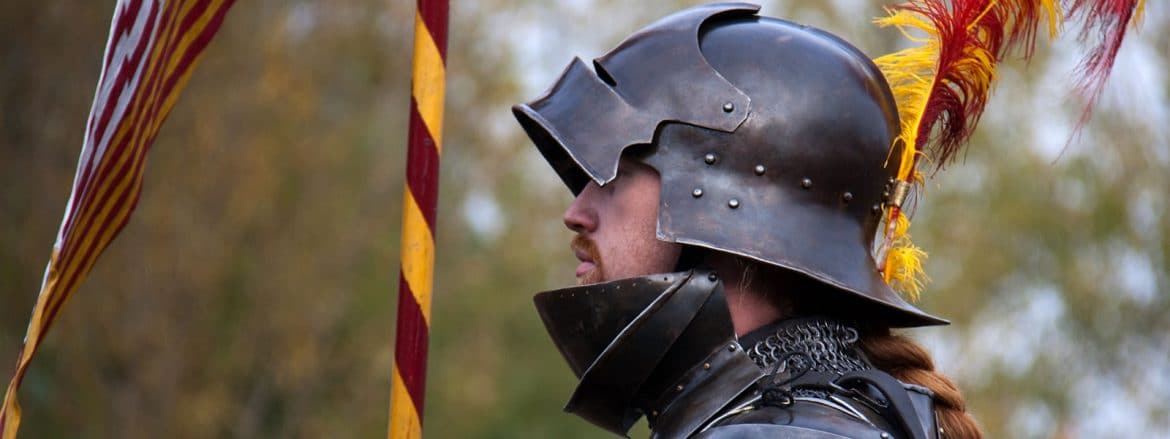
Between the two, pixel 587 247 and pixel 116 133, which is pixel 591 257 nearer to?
pixel 587 247

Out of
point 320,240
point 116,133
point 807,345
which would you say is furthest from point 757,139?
point 320,240

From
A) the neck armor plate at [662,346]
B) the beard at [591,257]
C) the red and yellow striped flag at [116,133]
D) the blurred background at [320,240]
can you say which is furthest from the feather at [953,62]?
the blurred background at [320,240]

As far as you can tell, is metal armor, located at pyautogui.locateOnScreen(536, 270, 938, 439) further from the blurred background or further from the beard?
the blurred background

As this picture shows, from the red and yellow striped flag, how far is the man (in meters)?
0.87

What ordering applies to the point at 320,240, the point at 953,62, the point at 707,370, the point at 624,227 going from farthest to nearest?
the point at 320,240, the point at 953,62, the point at 624,227, the point at 707,370

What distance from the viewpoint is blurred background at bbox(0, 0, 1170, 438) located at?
14469 mm

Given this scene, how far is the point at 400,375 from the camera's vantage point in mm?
4078

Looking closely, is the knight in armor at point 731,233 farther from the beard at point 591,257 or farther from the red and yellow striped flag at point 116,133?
the red and yellow striped flag at point 116,133

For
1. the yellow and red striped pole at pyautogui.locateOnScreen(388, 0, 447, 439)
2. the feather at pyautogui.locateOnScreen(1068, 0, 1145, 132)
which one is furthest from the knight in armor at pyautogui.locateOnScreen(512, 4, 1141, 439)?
the feather at pyautogui.locateOnScreen(1068, 0, 1145, 132)

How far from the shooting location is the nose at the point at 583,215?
405 centimetres

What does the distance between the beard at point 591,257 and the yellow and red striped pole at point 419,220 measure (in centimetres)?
35

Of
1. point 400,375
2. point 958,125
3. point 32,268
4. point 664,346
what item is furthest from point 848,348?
point 32,268

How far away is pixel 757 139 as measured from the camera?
3898 mm

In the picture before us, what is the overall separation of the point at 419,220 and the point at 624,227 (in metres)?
0.50
